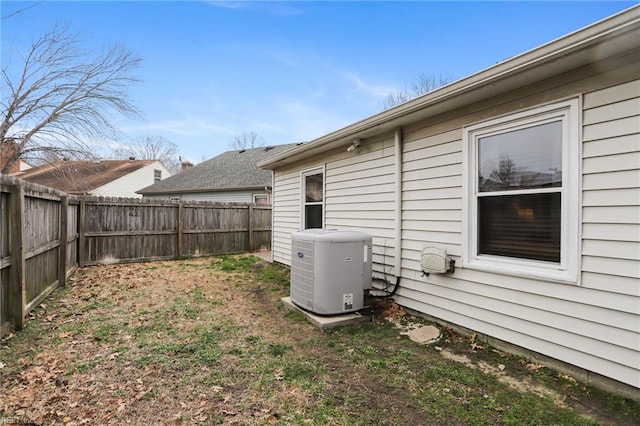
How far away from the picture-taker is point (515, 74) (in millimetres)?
2834

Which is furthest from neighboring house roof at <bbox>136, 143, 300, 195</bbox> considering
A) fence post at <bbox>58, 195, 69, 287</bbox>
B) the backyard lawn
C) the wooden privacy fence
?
the backyard lawn

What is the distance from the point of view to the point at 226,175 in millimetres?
16438

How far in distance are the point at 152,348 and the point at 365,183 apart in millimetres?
3614

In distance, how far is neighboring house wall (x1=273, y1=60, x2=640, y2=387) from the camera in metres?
2.39

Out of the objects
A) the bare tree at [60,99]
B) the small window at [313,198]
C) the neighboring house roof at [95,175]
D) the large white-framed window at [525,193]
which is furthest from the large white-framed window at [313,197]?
the neighboring house roof at [95,175]

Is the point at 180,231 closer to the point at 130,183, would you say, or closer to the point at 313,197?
the point at 313,197

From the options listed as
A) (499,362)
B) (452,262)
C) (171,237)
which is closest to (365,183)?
(452,262)

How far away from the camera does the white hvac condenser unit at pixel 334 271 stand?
13.1 ft

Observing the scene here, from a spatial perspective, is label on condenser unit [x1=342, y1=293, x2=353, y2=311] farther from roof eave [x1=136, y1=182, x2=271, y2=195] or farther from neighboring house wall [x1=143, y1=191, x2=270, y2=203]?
neighboring house wall [x1=143, y1=191, x2=270, y2=203]

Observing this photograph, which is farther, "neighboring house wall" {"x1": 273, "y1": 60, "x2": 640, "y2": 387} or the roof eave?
the roof eave

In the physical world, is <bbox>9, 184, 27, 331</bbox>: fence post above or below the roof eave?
below

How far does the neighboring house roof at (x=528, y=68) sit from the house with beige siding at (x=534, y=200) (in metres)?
0.01

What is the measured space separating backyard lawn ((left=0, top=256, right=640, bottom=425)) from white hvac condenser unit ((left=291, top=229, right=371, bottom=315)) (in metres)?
0.30

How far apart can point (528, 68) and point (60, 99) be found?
39.6 feet
